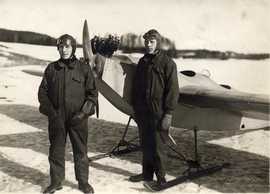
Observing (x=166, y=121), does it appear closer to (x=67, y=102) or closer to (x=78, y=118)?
(x=78, y=118)

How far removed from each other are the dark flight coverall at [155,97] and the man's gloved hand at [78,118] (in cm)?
75

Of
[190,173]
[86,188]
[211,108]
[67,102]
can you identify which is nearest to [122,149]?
[190,173]

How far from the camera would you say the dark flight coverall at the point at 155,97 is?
4.51 metres

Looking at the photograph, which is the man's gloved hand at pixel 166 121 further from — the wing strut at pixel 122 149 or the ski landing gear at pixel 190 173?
the wing strut at pixel 122 149

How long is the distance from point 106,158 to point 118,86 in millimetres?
1758

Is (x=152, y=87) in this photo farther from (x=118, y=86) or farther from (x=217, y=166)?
(x=217, y=166)

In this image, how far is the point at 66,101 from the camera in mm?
4410

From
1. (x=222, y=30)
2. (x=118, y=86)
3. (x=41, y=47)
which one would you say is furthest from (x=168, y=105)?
(x=41, y=47)

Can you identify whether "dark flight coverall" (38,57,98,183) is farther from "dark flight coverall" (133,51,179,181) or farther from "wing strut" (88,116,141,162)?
"wing strut" (88,116,141,162)

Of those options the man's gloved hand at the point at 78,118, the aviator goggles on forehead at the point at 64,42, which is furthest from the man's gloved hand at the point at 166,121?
the aviator goggles on forehead at the point at 64,42

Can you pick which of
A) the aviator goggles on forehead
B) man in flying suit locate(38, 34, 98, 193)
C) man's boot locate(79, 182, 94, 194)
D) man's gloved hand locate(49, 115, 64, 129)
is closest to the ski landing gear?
man's boot locate(79, 182, 94, 194)

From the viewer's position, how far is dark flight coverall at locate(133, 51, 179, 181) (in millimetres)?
4512

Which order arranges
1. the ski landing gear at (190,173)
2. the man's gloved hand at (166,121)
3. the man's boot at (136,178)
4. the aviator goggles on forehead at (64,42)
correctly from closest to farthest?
the aviator goggles on forehead at (64,42)
the man's gloved hand at (166,121)
the ski landing gear at (190,173)
the man's boot at (136,178)

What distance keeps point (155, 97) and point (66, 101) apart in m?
1.07
